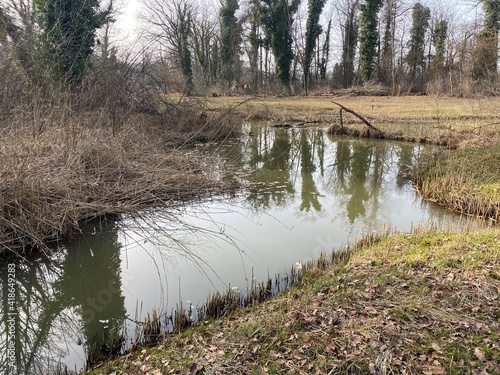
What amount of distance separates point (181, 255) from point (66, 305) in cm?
165

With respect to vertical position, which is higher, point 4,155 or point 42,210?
point 4,155

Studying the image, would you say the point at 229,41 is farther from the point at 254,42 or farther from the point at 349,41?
the point at 349,41

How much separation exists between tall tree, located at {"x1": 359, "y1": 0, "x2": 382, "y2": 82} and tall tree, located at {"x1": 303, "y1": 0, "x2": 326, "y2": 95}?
3.67 meters

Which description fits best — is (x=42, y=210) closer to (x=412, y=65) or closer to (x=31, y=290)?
(x=31, y=290)

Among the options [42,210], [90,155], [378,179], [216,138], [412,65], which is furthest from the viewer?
[412,65]

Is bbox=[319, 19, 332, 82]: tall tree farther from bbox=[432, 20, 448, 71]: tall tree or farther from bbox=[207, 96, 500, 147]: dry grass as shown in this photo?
bbox=[207, 96, 500, 147]: dry grass

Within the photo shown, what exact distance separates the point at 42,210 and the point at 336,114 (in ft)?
57.7

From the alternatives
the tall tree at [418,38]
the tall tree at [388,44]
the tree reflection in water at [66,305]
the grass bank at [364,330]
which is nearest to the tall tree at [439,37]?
the tall tree at [418,38]

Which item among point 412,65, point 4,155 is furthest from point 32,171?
point 412,65

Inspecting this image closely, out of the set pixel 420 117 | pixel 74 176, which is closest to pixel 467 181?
pixel 74 176

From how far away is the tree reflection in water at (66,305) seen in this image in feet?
10.9

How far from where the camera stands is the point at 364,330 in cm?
296

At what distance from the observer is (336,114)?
2047cm

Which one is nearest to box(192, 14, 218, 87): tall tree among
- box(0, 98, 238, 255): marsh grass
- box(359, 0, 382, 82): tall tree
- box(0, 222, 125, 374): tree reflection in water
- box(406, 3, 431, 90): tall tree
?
box(359, 0, 382, 82): tall tree
